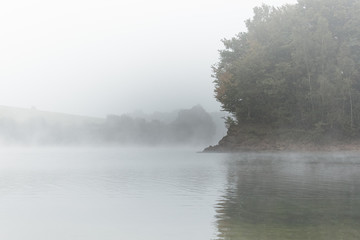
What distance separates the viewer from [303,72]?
6400cm

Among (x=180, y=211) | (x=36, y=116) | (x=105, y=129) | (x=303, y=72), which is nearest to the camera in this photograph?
(x=180, y=211)

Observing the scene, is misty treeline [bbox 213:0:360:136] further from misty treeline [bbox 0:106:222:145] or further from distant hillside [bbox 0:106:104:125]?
distant hillside [bbox 0:106:104:125]

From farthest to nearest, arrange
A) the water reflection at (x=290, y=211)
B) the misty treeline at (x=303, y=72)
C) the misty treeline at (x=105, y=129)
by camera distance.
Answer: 1. the misty treeline at (x=105, y=129)
2. the misty treeline at (x=303, y=72)
3. the water reflection at (x=290, y=211)

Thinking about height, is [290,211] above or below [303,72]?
below

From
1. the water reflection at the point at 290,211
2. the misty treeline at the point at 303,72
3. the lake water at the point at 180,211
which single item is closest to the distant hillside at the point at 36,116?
the misty treeline at the point at 303,72

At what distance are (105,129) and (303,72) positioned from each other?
10252cm

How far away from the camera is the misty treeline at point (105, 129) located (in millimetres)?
141750

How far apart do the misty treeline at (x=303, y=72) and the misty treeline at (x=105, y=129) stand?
8613cm

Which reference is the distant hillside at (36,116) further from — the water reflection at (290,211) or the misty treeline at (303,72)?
the water reflection at (290,211)

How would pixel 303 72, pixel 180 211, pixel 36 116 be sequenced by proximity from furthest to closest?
pixel 36 116 < pixel 303 72 < pixel 180 211

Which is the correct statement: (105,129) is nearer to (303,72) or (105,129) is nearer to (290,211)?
(303,72)

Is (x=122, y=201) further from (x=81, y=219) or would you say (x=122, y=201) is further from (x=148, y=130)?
(x=148, y=130)

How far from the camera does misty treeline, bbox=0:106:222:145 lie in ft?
465

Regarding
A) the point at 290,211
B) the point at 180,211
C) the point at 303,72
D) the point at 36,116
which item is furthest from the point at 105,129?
the point at 290,211
